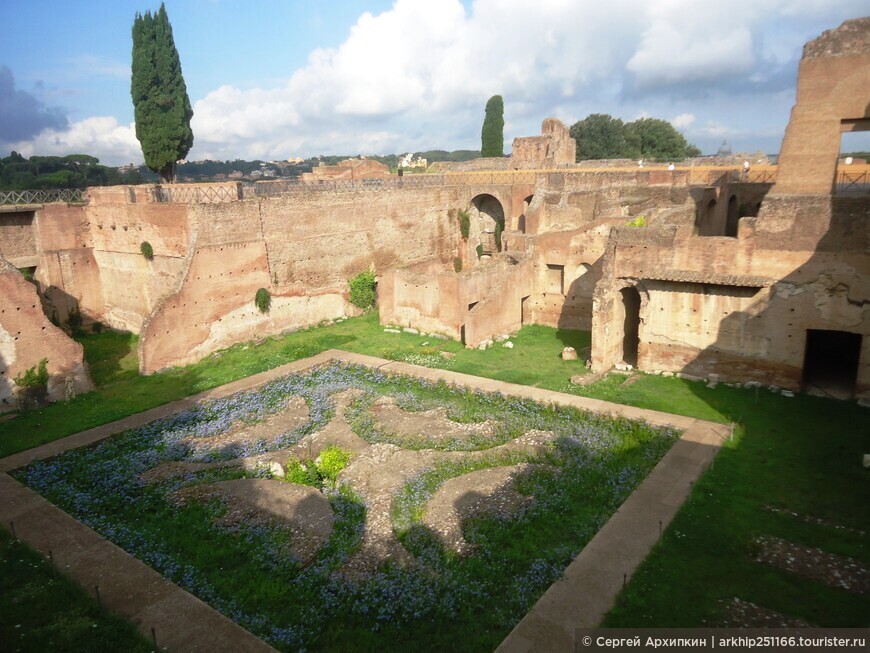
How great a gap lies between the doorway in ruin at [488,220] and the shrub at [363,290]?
825 centimetres

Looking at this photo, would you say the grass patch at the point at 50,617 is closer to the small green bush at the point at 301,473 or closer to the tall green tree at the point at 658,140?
the small green bush at the point at 301,473

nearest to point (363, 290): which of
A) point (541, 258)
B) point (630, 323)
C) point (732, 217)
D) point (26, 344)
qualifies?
point (541, 258)

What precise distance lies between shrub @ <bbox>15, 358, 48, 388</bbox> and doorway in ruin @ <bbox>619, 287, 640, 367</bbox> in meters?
15.8

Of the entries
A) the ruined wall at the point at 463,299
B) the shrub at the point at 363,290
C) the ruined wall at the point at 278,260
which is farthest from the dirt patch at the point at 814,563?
the shrub at the point at 363,290

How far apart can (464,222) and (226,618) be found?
2414cm

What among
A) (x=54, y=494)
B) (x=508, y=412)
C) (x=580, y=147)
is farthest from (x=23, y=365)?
(x=580, y=147)

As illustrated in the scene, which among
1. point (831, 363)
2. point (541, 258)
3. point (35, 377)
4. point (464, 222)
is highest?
point (464, 222)

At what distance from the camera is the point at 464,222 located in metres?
29.9

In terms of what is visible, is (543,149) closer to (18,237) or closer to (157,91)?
A: (157,91)

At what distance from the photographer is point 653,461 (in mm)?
11445

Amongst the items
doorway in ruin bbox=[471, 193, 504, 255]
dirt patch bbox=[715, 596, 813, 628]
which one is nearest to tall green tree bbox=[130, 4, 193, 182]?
doorway in ruin bbox=[471, 193, 504, 255]

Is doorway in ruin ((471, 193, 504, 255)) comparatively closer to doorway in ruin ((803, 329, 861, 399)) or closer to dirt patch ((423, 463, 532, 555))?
doorway in ruin ((803, 329, 861, 399))

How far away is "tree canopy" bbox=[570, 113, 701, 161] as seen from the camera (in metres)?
56.8

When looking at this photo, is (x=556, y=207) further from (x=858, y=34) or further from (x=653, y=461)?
(x=653, y=461)
